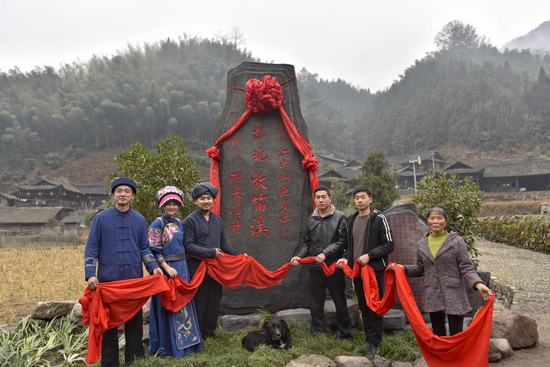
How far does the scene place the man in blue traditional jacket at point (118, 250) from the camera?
303 centimetres

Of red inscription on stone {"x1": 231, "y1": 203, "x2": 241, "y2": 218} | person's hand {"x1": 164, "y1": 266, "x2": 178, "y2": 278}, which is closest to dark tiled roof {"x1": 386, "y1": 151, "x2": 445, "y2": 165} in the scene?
red inscription on stone {"x1": 231, "y1": 203, "x2": 241, "y2": 218}

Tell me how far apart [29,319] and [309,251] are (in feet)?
12.1

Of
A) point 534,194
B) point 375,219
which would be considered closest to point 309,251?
point 375,219

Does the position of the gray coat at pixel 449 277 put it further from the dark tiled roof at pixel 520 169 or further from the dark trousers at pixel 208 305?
the dark tiled roof at pixel 520 169

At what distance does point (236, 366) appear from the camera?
313 centimetres

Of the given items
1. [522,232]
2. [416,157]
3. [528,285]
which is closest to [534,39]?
[416,157]

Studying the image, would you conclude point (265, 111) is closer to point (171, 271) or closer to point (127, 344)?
point (171, 271)


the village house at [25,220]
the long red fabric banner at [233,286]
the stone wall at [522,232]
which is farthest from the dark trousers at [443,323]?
the village house at [25,220]

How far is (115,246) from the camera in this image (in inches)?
120

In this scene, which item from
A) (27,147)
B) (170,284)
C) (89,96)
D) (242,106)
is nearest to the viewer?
(170,284)

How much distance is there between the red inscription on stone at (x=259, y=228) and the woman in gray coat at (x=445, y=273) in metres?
2.09

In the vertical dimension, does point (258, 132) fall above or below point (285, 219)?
above

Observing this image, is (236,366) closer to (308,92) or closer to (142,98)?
(142,98)

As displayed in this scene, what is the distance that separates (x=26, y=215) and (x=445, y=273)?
3416 cm
